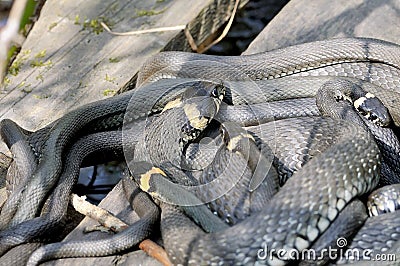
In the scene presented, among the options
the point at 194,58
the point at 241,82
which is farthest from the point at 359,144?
the point at 194,58

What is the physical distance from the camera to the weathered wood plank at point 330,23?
14.1ft

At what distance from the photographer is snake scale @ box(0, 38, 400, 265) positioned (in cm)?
236

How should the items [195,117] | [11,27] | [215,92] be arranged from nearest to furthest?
[11,27] → [195,117] → [215,92]

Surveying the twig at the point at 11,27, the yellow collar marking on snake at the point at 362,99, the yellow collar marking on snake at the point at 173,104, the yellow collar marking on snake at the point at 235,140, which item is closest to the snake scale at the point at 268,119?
the yellow collar marking on snake at the point at 362,99

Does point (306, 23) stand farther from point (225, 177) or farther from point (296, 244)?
point (296, 244)

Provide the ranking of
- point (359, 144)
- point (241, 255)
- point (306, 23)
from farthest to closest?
1. point (306, 23)
2. point (359, 144)
3. point (241, 255)

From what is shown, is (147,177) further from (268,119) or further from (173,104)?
(268,119)

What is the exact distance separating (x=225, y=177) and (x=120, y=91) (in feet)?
Answer: 4.66

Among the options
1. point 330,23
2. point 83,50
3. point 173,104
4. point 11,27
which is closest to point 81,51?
point 83,50

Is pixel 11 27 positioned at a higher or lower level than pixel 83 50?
higher

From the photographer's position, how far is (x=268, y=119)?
350 centimetres

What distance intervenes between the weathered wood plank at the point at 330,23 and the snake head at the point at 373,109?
770 millimetres

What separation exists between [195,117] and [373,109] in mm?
1132

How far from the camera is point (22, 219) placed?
304cm
